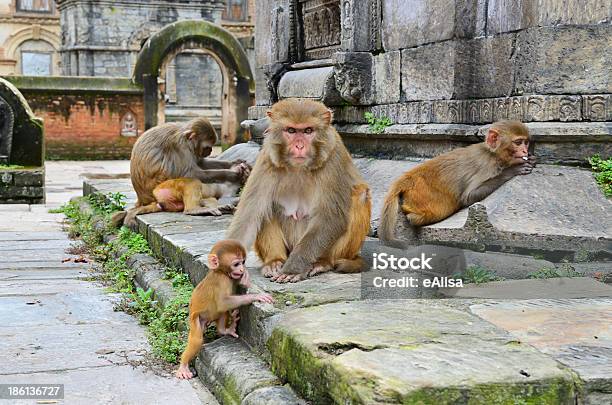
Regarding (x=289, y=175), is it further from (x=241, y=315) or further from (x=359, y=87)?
(x=359, y=87)

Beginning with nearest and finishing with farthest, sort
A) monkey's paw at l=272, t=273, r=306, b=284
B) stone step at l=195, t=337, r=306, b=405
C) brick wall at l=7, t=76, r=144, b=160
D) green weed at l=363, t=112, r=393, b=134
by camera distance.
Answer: stone step at l=195, t=337, r=306, b=405
monkey's paw at l=272, t=273, r=306, b=284
green weed at l=363, t=112, r=393, b=134
brick wall at l=7, t=76, r=144, b=160

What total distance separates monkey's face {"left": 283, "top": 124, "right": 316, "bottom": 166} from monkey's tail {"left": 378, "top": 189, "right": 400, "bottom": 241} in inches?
37.5

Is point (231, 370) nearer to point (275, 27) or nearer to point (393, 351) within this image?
point (393, 351)

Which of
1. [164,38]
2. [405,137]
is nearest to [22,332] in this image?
[405,137]

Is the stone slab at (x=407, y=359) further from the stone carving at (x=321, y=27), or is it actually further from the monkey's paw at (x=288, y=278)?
the stone carving at (x=321, y=27)

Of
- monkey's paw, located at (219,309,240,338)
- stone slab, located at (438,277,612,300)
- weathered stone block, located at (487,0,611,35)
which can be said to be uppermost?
weathered stone block, located at (487,0,611,35)

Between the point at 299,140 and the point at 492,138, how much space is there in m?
1.29

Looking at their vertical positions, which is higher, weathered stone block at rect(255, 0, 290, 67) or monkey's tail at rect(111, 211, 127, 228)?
weathered stone block at rect(255, 0, 290, 67)

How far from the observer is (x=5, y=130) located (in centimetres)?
1288

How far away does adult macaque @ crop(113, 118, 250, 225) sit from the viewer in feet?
26.0

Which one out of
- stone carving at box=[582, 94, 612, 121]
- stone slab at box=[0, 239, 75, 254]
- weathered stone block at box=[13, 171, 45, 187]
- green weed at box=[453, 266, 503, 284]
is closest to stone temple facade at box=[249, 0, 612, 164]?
stone carving at box=[582, 94, 612, 121]

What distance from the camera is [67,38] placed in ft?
112

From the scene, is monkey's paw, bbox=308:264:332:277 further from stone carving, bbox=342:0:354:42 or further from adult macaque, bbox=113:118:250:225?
adult macaque, bbox=113:118:250:225

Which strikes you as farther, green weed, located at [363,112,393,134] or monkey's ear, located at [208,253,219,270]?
green weed, located at [363,112,393,134]
